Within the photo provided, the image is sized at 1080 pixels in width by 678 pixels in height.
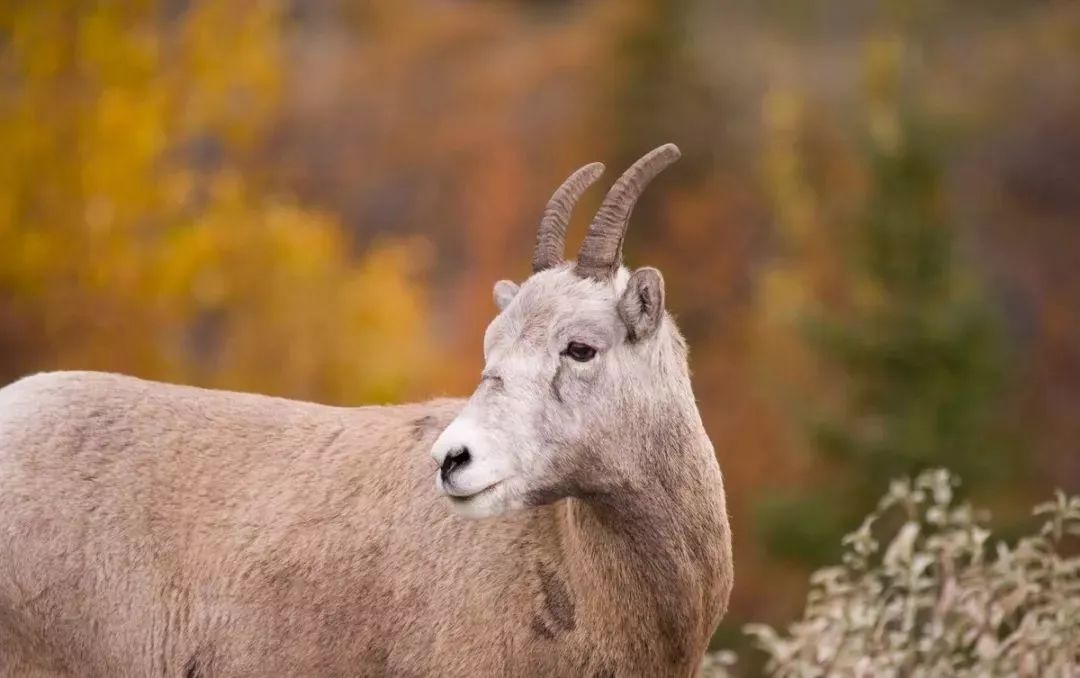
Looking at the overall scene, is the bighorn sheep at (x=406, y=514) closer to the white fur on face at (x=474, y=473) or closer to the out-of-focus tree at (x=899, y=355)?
the white fur on face at (x=474, y=473)

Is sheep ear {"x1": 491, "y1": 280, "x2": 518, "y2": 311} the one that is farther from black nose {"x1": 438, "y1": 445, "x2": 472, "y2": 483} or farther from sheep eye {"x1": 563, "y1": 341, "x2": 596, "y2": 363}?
black nose {"x1": 438, "y1": 445, "x2": 472, "y2": 483}

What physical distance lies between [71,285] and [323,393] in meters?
4.20

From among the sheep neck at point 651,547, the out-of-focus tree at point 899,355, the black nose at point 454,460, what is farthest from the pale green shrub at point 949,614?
the out-of-focus tree at point 899,355

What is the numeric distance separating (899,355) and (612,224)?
46.4 ft

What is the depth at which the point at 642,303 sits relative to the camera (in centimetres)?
506

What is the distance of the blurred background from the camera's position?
1755 cm

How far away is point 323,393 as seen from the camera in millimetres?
20266

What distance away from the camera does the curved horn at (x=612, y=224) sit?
16.6 feet

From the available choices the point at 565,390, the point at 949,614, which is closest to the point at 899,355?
the point at 949,614

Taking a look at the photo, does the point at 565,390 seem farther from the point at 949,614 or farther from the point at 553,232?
the point at 949,614

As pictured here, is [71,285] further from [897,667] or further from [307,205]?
[307,205]

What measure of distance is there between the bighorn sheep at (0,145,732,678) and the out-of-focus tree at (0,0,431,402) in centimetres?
1154

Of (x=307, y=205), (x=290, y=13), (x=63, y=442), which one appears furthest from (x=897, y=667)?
(x=290, y=13)

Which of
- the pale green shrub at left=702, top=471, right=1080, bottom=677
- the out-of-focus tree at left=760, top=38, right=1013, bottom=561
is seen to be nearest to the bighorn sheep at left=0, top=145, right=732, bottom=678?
the pale green shrub at left=702, top=471, right=1080, bottom=677
